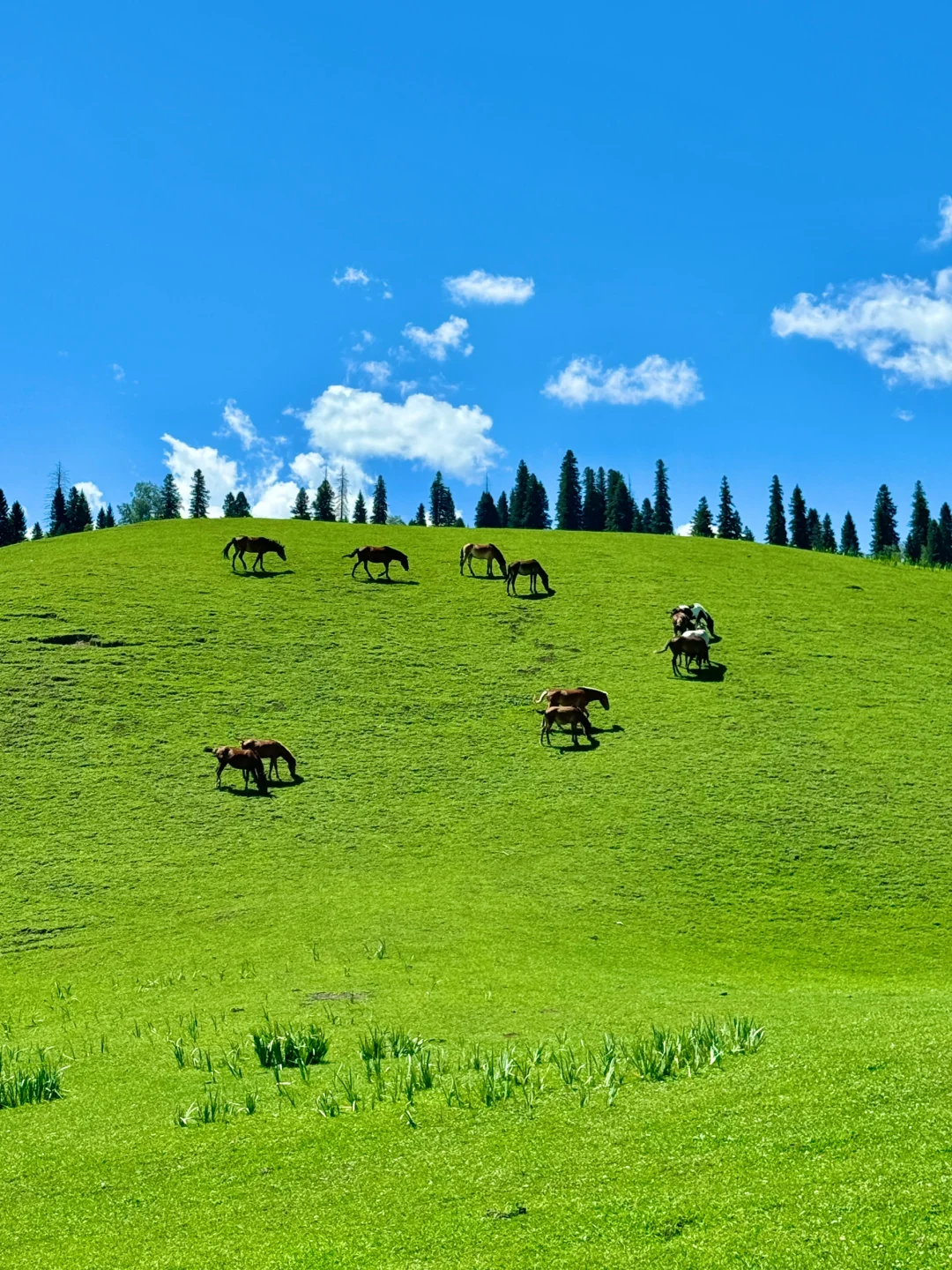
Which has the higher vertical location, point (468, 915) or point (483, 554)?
point (483, 554)

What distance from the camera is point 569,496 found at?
111 metres

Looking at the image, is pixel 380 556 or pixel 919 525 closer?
pixel 380 556

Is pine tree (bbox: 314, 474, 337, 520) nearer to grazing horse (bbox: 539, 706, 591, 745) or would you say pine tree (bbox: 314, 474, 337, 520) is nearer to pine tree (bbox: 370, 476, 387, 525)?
pine tree (bbox: 370, 476, 387, 525)

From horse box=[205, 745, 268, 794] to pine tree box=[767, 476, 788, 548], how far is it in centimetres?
10764

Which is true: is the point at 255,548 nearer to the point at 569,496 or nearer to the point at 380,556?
the point at 380,556

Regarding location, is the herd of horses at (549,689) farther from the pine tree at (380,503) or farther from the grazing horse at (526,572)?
the pine tree at (380,503)

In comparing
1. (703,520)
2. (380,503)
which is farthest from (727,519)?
(380,503)

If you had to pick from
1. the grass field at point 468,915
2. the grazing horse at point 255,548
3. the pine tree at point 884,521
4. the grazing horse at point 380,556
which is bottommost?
the grass field at point 468,915

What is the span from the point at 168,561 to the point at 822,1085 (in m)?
36.2

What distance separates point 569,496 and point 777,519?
93.8 feet

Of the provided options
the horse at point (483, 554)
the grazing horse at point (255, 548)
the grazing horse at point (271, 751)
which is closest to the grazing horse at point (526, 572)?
the horse at point (483, 554)

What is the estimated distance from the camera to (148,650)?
2944 cm

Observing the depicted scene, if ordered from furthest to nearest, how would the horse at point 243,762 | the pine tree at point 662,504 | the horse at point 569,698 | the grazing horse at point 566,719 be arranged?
1. the pine tree at point 662,504
2. the horse at point 569,698
3. the grazing horse at point 566,719
4. the horse at point 243,762

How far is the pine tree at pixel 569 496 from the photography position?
111 m
